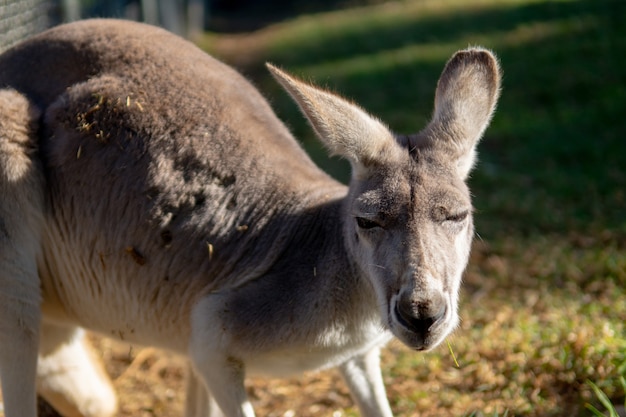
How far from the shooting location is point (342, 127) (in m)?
3.77

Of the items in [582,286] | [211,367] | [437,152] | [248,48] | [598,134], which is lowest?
[248,48]

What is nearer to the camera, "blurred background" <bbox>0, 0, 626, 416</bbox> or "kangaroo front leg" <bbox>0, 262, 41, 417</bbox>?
"kangaroo front leg" <bbox>0, 262, 41, 417</bbox>

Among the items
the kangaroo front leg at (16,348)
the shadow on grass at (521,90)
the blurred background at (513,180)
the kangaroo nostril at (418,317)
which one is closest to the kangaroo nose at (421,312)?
the kangaroo nostril at (418,317)

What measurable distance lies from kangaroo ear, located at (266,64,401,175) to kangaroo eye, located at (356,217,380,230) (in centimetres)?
29

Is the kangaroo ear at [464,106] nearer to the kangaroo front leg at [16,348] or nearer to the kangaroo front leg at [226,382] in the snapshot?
the kangaroo front leg at [226,382]

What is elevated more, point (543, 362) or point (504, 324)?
point (543, 362)

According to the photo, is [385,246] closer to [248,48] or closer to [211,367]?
[211,367]

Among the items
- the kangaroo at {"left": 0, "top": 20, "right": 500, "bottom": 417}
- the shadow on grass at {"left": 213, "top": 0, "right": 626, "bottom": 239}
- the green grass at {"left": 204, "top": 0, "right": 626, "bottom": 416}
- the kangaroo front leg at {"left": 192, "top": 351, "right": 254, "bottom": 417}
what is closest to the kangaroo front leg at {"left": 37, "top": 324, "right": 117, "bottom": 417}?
the kangaroo at {"left": 0, "top": 20, "right": 500, "bottom": 417}

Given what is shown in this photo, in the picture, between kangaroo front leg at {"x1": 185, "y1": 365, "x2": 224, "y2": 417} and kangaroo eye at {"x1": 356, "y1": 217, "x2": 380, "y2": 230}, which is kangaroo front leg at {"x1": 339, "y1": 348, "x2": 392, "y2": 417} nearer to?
kangaroo front leg at {"x1": 185, "y1": 365, "x2": 224, "y2": 417}

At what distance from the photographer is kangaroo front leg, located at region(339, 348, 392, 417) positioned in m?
4.29

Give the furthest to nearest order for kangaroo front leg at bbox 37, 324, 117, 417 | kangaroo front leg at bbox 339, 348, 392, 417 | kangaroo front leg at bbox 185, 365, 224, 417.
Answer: kangaroo front leg at bbox 37, 324, 117, 417, kangaroo front leg at bbox 185, 365, 224, 417, kangaroo front leg at bbox 339, 348, 392, 417

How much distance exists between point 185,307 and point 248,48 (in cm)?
1378

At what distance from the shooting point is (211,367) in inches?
153

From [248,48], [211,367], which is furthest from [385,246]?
[248,48]
